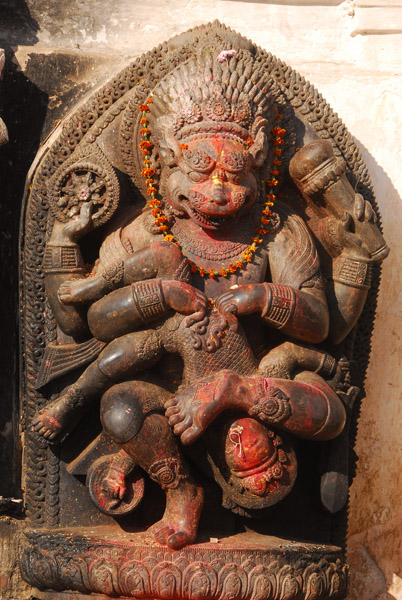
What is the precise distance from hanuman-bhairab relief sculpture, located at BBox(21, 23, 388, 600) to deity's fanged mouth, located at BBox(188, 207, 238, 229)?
1 centimetres

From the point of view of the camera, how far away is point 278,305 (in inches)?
147

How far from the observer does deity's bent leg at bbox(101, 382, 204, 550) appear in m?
3.67

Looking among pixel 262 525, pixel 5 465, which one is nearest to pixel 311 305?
pixel 262 525

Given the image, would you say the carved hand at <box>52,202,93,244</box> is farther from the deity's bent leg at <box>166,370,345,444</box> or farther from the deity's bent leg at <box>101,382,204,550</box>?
the deity's bent leg at <box>166,370,345,444</box>

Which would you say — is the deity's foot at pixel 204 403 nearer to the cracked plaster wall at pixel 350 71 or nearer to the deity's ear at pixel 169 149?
the deity's ear at pixel 169 149

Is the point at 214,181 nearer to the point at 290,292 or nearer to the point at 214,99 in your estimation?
the point at 214,99

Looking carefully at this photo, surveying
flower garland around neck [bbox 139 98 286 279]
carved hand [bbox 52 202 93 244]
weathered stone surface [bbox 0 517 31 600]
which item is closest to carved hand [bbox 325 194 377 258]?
flower garland around neck [bbox 139 98 286 279]

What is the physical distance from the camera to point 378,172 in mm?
4695

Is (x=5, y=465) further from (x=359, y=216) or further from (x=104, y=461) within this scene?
(x=359, y=216)

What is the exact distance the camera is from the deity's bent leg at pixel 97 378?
12.3 ft

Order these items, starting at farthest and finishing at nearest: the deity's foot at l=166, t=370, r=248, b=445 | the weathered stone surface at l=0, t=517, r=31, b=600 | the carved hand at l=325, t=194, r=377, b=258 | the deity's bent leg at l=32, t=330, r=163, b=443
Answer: the weathered stone surface at l=0, t=517, r=31, b=600
the carved hand at l=325, t=194, r=377, b=258
the deity's bent leg at l=32, t=330, r=163, b=443
the deity's foot at l=166, t=370, r=248, b=445

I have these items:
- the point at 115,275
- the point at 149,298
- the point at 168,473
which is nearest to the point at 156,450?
the point at 168,473

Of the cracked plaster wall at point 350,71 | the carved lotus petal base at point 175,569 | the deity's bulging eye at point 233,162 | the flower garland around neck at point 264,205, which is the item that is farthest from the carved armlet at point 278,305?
the cracked plaster wall at point 350,71

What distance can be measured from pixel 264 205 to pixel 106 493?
3.99 ft
